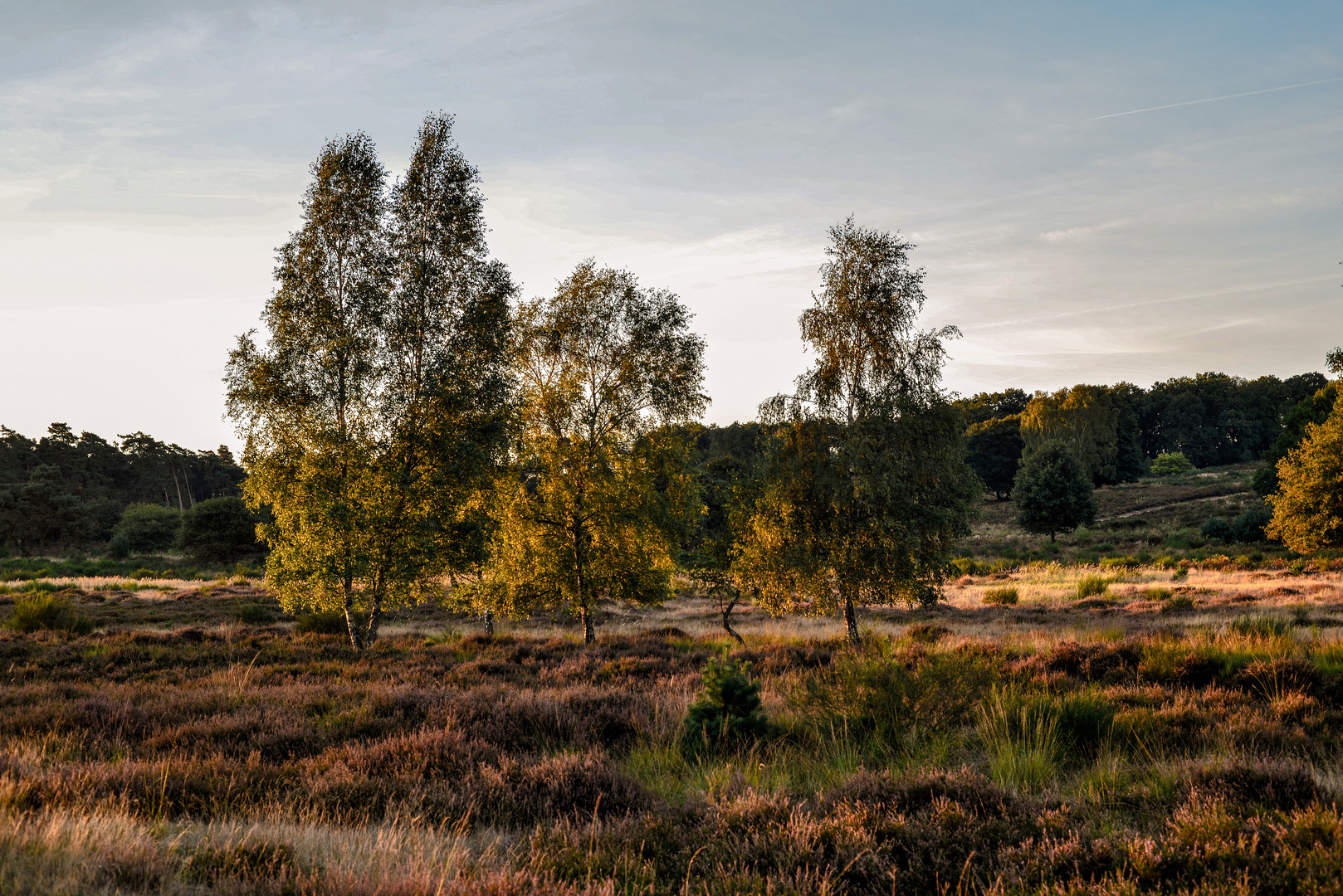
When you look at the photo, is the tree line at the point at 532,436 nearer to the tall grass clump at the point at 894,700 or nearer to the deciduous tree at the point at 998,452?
the tall grass clump at the point at 894,700

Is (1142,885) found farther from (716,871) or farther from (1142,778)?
(1142,778)

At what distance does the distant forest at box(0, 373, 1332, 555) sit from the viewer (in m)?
62.5

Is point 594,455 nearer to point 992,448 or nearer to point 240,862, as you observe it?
point 240,862

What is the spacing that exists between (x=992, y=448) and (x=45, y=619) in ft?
304

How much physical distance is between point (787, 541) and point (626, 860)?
13347mm

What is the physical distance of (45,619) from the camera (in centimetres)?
1878

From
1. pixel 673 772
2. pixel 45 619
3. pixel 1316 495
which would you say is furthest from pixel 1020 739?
pixel 1316 495

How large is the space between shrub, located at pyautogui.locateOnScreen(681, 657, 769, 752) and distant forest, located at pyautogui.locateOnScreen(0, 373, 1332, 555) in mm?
37862

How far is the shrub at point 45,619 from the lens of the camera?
18531 mm

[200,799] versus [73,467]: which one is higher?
[73,467]

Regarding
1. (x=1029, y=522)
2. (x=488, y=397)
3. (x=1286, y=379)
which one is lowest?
(x=1029, y=522)

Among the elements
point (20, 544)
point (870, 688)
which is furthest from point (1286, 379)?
point (20, 544)

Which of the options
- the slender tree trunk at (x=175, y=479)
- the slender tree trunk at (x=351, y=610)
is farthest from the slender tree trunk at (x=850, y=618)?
the slender tree trunk at (x=175, y=479)

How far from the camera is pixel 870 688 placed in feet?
26.6
